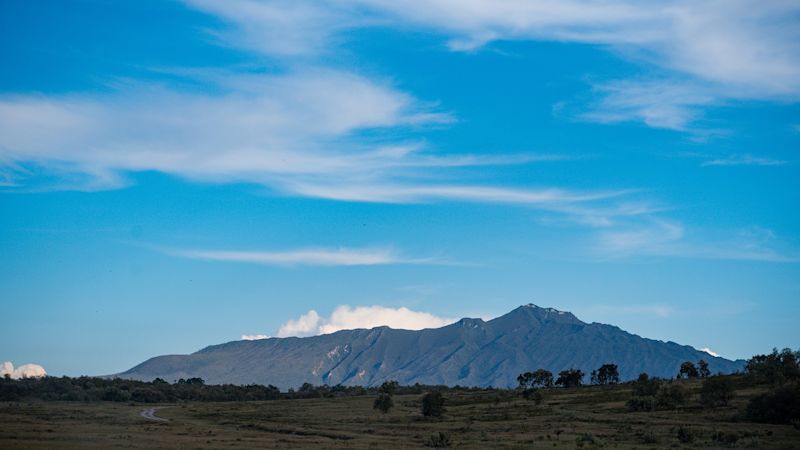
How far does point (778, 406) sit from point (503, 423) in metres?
22.8

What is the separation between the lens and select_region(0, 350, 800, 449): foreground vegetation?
181ft

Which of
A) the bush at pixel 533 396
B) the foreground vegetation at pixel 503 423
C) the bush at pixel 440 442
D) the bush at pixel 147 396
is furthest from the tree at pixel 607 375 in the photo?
the bush at pixel 440 442

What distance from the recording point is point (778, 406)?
64.8m

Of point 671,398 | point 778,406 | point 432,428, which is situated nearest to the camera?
point 778,406

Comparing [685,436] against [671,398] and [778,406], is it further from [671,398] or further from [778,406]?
[671,398]

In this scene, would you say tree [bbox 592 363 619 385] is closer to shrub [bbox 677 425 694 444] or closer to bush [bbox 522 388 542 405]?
bush [bbox 522 388 542 405]

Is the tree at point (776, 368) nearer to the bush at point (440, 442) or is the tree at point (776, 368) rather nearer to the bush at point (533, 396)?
the bush at point (533, 396)

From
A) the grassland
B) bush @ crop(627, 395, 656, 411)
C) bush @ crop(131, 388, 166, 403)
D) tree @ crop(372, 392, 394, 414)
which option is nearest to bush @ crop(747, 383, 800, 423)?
the grassland

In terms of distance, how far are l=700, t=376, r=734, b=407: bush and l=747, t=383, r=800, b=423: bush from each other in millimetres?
9393

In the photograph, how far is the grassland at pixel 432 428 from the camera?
178ft

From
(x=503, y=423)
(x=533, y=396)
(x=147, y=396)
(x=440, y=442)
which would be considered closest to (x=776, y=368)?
(x=533, y=396)

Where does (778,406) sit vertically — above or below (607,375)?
below

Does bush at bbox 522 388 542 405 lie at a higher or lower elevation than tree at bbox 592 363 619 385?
lower

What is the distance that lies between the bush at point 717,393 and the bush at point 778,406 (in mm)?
9393
